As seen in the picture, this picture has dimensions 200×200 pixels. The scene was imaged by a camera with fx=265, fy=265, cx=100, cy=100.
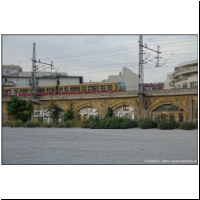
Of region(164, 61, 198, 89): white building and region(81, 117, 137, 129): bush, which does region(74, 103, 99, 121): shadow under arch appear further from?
region(164, 61, 198, 89): white building

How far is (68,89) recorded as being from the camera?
26.5m

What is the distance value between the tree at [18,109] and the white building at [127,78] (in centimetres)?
800

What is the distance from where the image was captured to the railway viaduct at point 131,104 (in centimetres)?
2195

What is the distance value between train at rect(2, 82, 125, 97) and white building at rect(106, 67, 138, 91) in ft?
1.84

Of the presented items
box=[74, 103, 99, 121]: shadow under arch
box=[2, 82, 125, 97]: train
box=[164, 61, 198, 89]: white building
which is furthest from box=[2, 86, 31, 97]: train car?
box=[164, 61, 198, 89]: white building

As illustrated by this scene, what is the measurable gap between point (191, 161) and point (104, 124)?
1359cm

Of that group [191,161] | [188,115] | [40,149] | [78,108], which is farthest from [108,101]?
[191,161]

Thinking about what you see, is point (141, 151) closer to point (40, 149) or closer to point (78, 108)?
point (40, 149)

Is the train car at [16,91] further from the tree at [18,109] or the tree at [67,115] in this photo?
the tree at [67,115]

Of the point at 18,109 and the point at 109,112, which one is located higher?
the point at 18,109

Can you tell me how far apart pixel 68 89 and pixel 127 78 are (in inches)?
235

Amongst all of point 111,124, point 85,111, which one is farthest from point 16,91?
point 111,124

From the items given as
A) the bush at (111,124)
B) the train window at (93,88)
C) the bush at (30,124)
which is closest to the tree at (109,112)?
the bush at (111,124)

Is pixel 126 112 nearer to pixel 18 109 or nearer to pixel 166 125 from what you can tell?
pixel 166 125
